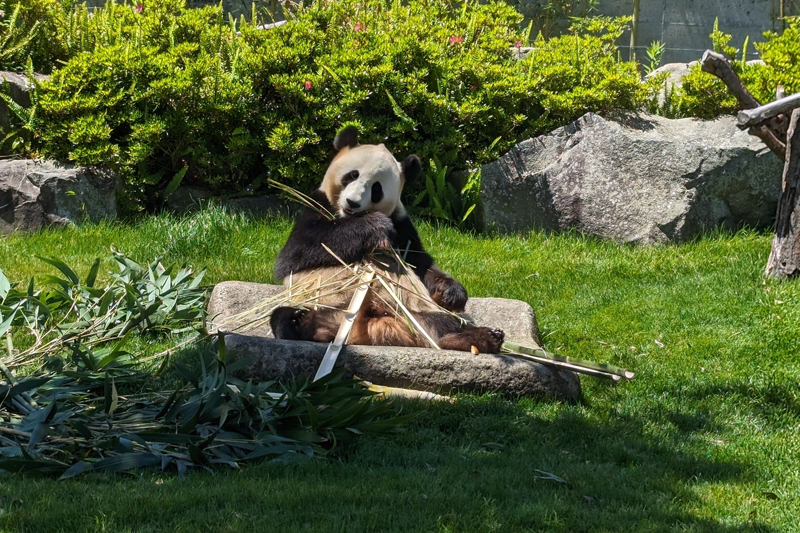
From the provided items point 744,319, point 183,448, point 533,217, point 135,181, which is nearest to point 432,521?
point 183,448

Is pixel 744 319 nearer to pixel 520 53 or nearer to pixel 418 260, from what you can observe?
pixel 418 260

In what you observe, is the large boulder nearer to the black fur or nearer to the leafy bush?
the leafy bush

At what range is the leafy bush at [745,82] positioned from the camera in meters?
8.02

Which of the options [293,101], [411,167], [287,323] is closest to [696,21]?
[293,101]

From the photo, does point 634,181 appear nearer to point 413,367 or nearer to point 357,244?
point 357,244

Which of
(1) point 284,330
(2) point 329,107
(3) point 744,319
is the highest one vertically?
(2) point 329,107

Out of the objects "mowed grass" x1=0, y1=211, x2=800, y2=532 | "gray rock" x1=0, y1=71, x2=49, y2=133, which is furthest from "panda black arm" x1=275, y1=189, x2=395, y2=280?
"gray rock" x1=0, y1=71, x2=49, y2=133

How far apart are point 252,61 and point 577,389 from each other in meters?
4.75

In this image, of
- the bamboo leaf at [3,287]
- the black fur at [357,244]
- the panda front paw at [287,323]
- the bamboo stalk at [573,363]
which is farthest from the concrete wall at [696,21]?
the bamboo leaf at [3,287]

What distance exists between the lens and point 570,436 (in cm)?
438

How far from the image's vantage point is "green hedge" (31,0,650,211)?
7.91m

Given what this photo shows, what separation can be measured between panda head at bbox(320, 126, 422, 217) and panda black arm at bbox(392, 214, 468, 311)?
126 mm

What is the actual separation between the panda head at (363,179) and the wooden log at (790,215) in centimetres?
300

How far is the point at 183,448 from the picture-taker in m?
3.83
